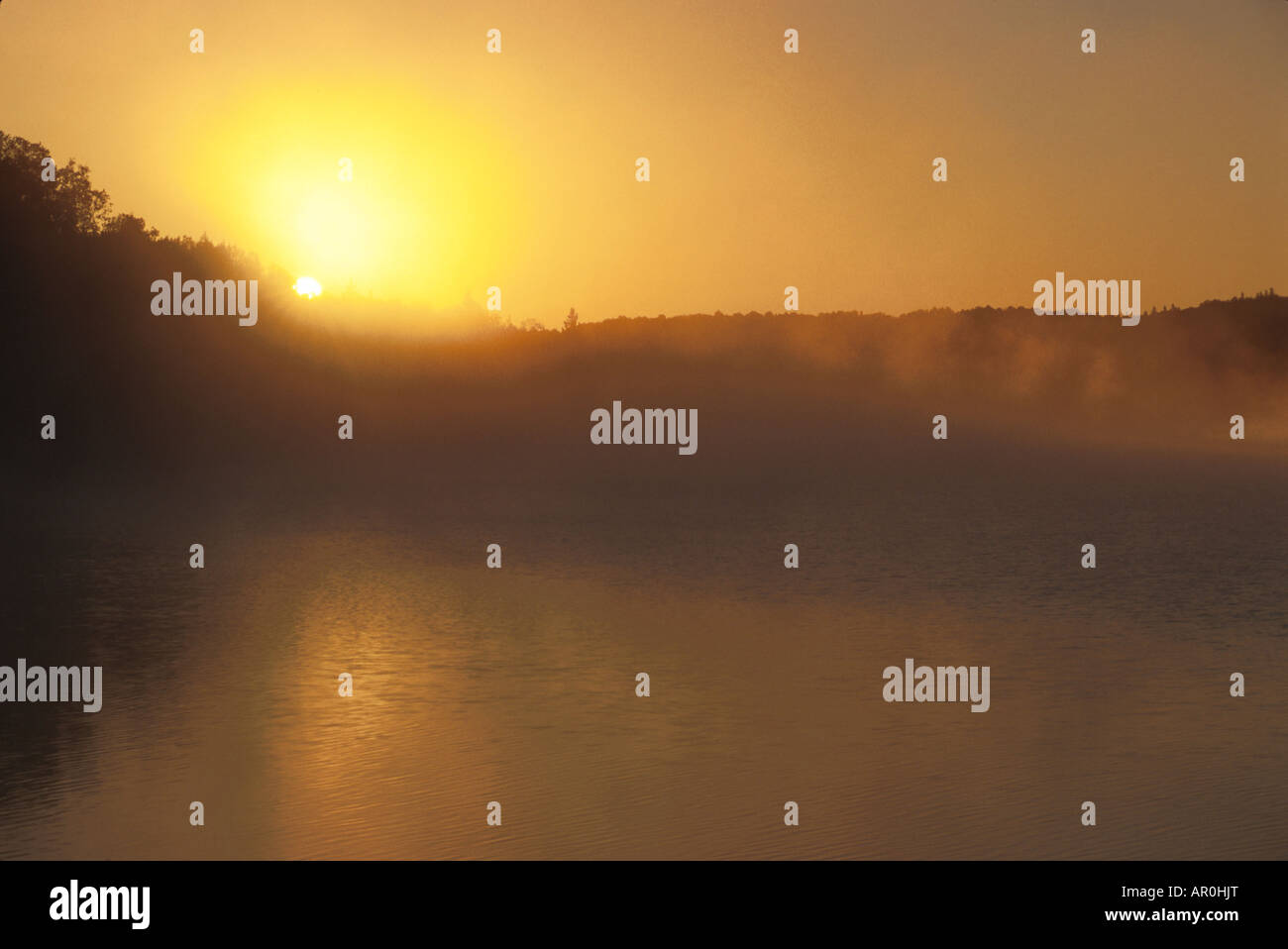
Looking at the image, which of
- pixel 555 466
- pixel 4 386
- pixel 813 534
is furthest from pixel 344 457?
pixel 813 534

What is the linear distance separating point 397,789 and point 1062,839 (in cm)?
584

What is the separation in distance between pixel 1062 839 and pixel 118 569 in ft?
75.1

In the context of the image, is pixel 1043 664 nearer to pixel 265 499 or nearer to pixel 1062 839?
pixel 1062 839

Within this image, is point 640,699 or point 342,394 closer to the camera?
point 640,699

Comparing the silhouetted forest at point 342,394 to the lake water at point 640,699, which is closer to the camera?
the lake water at point 640,699

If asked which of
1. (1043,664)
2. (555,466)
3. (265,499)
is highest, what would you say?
(555,466)

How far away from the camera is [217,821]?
489 inches

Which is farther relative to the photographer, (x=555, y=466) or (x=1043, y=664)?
(x=555, y=466)

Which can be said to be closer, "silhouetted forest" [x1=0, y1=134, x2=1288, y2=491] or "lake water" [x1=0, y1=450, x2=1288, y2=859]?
"lake water" [x1=0, y1=450, x2=1288, y2=859]

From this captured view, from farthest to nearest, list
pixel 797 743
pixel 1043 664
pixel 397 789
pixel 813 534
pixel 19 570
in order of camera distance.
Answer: pixel 813 534 → pixel 19 570 → pixel 1043 664 → pixel 797 743 → pixel 397 789

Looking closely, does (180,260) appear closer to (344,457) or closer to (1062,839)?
(344,457)

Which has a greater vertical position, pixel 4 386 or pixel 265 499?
pixel 4 386

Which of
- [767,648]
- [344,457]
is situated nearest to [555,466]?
[344,457]

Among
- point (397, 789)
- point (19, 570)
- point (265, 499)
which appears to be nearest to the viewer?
point (397, 789)
